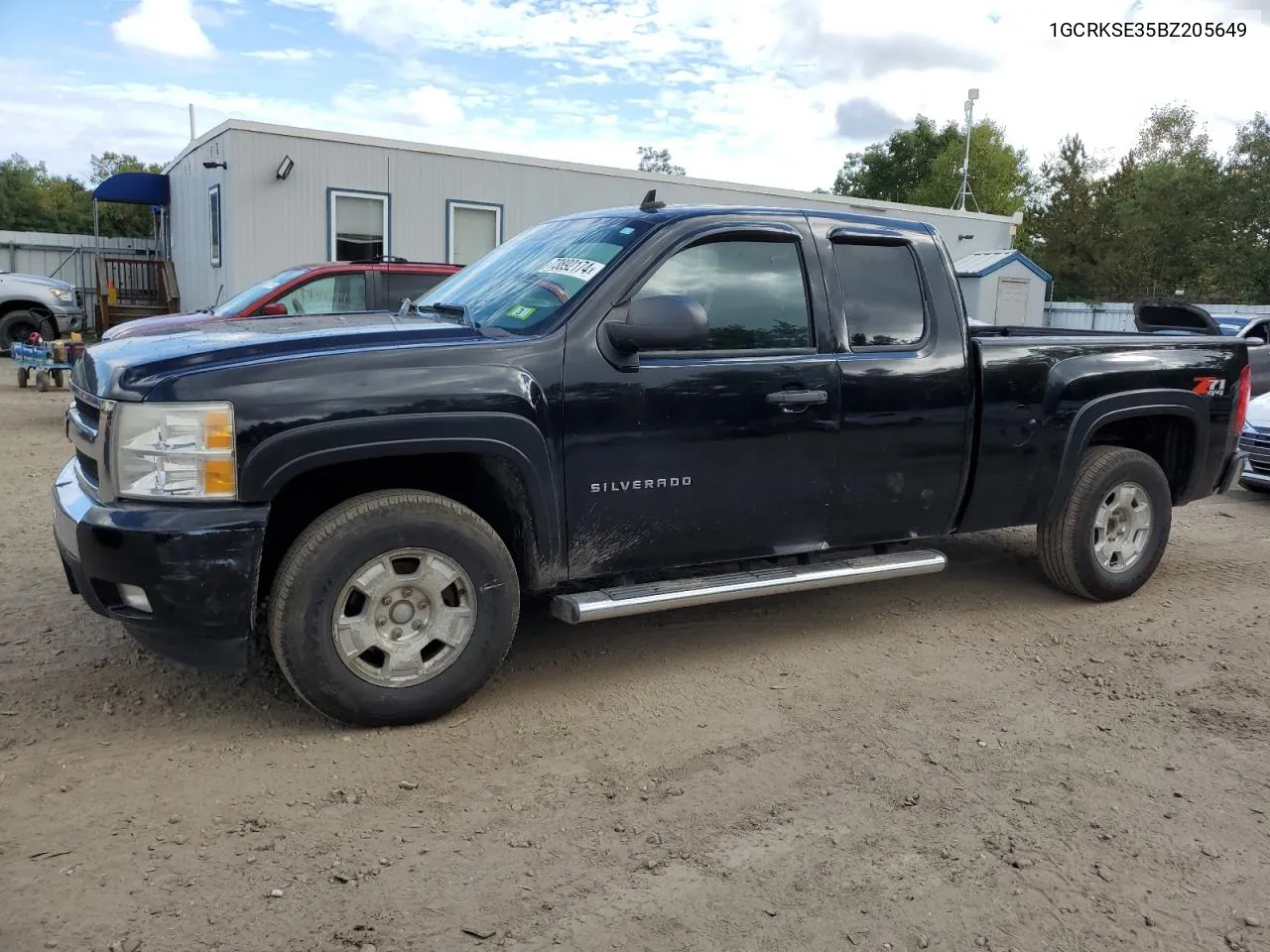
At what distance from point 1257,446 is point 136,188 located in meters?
21.0

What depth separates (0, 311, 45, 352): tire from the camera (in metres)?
17.9

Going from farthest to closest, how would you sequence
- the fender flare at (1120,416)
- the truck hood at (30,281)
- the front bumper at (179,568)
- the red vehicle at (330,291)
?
the truck hood at (30,281) → the red vehicle at (330,291) → the fender flare at (1120,416) → the front bumper at (179,568)

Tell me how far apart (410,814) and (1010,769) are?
2.06 meters

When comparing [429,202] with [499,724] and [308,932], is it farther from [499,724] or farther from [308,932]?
[308,932]

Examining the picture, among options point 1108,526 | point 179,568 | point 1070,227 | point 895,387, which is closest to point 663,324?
point 895,387

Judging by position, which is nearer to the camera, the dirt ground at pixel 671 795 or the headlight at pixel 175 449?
the dirt ground at pixel 671 795

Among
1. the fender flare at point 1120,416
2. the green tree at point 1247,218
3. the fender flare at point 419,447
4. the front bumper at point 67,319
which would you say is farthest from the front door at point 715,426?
the green tree at point 1247,218

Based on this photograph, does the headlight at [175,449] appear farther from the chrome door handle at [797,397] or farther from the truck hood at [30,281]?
the truck hood at [30,281]

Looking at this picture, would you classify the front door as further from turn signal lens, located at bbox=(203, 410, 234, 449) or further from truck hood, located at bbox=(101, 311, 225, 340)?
truck hood, located at bbox=(101, 311, 225, 340)

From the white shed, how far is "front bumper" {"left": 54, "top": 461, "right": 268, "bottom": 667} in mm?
21469

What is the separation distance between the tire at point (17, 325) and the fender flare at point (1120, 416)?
709 inches

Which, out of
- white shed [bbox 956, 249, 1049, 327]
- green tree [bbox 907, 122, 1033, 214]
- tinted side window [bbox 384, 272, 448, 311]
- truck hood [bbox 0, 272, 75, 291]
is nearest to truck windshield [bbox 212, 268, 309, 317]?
tinted side window [bbox 384, 272, 448, 311]

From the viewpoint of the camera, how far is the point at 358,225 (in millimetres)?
16750

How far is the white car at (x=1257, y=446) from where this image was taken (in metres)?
8.89
